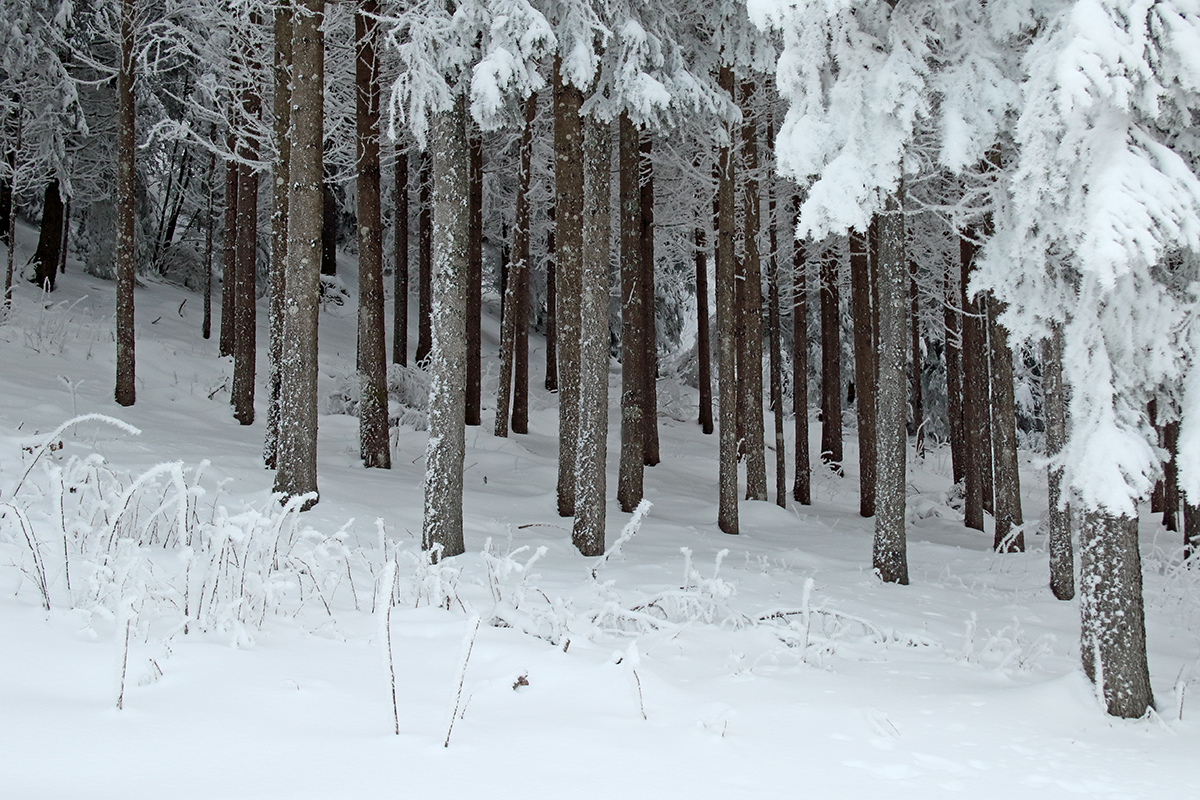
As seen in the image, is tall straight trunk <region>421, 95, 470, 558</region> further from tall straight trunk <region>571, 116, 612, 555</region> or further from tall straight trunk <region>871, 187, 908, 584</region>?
tall straight trunk <region>871, 187, 908, 584</region>

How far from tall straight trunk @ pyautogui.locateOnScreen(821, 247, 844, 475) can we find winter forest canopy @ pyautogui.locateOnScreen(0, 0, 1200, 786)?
0.09 meters

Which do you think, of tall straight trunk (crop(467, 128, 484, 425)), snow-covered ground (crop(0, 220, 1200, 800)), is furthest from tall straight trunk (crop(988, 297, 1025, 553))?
tall straight trunk (crop(467, 128, 484, 425))

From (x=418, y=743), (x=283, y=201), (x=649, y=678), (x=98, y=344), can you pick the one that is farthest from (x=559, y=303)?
(x=98, y=344)

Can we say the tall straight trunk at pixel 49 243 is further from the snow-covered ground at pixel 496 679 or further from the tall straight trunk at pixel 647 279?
the tall straight trunk at pixel 647 279

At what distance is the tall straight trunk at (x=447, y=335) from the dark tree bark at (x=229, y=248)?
8.78 meters

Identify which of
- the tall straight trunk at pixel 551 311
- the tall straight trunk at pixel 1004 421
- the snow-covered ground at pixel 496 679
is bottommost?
the snow-covered ground at pixel 496 679

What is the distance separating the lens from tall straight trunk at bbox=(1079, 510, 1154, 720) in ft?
15.0

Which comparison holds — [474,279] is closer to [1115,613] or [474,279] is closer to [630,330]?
[630,330]

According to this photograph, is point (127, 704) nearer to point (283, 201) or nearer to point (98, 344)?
point (283, 201)

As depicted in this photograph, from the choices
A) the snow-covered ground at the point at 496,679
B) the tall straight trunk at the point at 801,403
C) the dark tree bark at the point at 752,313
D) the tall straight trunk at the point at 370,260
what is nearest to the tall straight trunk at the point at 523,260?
the tall straight trunk at the point at 370,260

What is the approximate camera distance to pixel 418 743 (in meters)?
3.05

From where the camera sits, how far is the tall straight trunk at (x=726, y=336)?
38.0 feet

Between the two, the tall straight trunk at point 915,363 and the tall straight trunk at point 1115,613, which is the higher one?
the tall straight trunk at point 915,363

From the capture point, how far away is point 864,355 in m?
15.2
